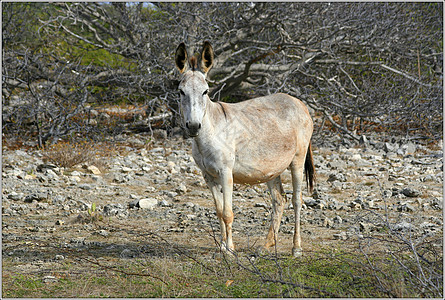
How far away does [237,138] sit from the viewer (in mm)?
4914

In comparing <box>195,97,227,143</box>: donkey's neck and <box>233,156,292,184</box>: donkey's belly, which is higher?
<box>195,97,227,143</box>: donkey's neck

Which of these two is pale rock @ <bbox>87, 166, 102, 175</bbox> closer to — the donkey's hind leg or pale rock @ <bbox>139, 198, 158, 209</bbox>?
pale rock @ <bbox>139, 198, 158, 209</bbox>

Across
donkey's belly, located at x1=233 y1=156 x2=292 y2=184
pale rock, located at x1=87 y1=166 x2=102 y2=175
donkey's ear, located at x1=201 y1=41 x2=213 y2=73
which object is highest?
donkey's ear, located at x1=201 y1=41 x2=213 y2=73

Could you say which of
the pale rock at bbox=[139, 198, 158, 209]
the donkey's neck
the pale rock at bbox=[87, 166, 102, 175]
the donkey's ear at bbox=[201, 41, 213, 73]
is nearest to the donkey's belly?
the donkey's neck

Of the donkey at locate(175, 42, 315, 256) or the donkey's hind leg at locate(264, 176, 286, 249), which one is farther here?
the donkey's hind leg at locate(264, 176, 286, 249)

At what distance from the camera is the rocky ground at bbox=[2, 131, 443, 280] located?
5.09 meters

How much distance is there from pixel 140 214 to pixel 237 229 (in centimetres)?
157

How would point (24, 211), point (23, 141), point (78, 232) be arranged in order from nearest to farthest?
point (78, 232)
point (24, 211)
point (23, 141)

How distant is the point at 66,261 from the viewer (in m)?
4.59

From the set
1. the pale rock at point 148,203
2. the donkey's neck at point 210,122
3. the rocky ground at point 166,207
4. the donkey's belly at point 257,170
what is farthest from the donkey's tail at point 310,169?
the pale rock at point 148,203

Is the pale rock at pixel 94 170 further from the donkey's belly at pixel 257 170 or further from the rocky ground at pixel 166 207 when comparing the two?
the donkey's belly at pixel 257 170

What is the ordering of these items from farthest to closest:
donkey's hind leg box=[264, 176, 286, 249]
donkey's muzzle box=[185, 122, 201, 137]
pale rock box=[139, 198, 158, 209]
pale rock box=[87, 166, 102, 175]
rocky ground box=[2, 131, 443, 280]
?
1. pale rock box=[87, 166, 102, 175]
2. pale rock box=[139, 198, 158, 209]
3. donkey's hind leg box=[264, 176, 286, 249]
4. rocky ground box=[2, 131, 443, 280]
5. donkey's muzzle box=[185, 122, 201, 137]

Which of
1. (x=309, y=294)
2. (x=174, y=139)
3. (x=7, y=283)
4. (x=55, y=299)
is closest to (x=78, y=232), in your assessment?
(x=7, y=283)

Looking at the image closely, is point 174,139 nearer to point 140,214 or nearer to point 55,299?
point 140,214
